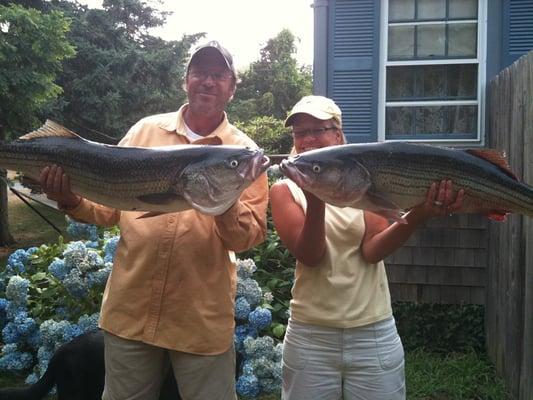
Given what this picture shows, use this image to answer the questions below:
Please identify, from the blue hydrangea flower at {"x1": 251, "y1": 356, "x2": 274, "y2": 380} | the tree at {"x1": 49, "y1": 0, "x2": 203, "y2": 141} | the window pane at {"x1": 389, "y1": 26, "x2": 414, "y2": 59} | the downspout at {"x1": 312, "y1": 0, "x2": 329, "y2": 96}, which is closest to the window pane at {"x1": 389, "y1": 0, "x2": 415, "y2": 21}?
the window pane at {"x1": 389, "y1": 26, "x2": 414, "y2": 59}

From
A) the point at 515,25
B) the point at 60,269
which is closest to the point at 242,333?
the point at 60,269

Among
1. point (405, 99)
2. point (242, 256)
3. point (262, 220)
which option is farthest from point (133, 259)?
point (405, 99)

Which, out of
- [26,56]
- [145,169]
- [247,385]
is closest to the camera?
[145,169]

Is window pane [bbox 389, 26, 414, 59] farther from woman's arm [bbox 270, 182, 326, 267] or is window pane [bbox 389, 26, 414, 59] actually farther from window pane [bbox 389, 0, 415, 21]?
woman's arm [bbox 270, 182, 326, 267]

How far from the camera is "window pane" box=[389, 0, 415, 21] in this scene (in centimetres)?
764

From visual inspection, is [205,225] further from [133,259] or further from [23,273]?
[23,273]

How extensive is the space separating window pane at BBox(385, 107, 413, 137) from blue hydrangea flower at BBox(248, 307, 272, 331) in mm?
3600

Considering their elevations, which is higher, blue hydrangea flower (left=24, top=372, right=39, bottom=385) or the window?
the window

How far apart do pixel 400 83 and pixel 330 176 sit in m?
5.53

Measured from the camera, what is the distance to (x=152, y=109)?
1888 centimetres

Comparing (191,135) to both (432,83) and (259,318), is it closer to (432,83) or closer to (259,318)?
(259,318)

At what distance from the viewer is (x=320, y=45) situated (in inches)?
312

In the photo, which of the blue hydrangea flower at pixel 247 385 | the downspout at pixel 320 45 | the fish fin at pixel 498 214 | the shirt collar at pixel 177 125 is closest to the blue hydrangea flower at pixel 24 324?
the blue hydrangea flower at pixel 247 385

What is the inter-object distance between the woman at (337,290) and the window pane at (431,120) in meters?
4.87
